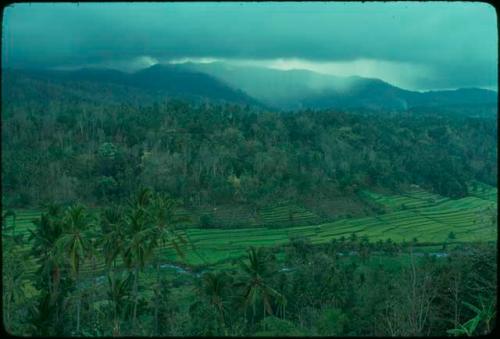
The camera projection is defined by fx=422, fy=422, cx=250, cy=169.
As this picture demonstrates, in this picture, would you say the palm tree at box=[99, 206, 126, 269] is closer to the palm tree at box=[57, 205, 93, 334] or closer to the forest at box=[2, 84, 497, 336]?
the forest at box=[2, 84, 497, 336]

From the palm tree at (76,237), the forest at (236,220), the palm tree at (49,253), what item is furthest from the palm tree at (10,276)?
the palm tree at (76,237)

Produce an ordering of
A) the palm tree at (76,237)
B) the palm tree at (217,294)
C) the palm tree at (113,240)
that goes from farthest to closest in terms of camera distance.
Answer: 1. the palm tree at (217,294)
2. the palm tree at (113,240)
3. the palm tree at (76,237)

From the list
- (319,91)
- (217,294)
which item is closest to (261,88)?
(319,91)

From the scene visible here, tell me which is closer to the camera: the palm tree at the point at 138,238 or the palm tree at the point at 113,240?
the palm tree at the point at 138,238

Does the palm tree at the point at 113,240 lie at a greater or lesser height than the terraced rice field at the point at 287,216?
greater

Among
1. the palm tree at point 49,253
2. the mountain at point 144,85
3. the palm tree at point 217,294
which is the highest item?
the mountain at point 144,85

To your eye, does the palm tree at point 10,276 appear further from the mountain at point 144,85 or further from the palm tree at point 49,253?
the mountain at point 144,85

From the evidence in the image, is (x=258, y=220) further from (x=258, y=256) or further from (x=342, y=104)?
(x=342, y=104)

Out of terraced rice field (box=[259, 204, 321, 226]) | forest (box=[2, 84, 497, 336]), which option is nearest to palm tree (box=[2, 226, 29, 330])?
forest (box=[2, 84, 497, 336])
